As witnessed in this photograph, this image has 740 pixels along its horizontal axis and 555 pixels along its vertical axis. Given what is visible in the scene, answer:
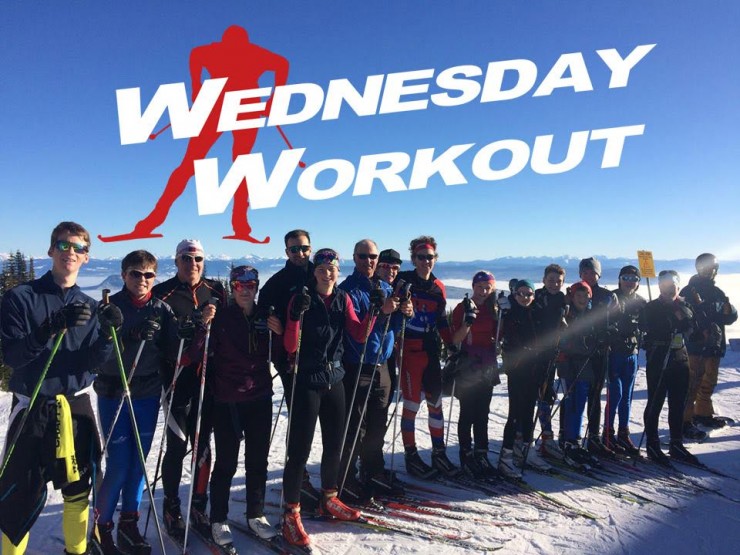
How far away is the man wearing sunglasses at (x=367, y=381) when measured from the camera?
4.24 metres

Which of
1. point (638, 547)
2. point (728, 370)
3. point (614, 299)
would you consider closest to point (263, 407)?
point (638, 547)

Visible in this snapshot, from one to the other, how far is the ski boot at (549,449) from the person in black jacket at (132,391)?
492 cm

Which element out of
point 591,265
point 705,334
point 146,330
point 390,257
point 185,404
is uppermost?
point 591,265

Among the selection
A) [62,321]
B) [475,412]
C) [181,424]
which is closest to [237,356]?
[181,424]

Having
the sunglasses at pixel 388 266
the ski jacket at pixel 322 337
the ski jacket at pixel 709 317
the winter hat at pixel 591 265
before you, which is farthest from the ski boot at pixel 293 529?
the ski jacket at pixel 709 317

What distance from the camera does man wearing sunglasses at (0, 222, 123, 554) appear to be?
8.80ft

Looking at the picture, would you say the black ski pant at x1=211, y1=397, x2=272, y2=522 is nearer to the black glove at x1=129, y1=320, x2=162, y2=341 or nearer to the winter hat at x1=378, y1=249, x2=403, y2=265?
the black glove at x1=129, y1=320, x2=162, y2=341

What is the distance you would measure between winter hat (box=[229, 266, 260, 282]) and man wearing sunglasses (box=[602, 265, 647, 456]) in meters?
4.70

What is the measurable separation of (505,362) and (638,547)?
2177 mm

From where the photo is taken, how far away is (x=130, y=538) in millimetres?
3420

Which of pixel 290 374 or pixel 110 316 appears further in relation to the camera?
pixel 290 374

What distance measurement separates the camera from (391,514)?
4203 millimetres

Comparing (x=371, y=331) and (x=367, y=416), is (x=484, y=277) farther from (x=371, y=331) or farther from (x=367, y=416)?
(x=367, y=416)

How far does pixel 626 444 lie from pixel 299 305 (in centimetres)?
538
